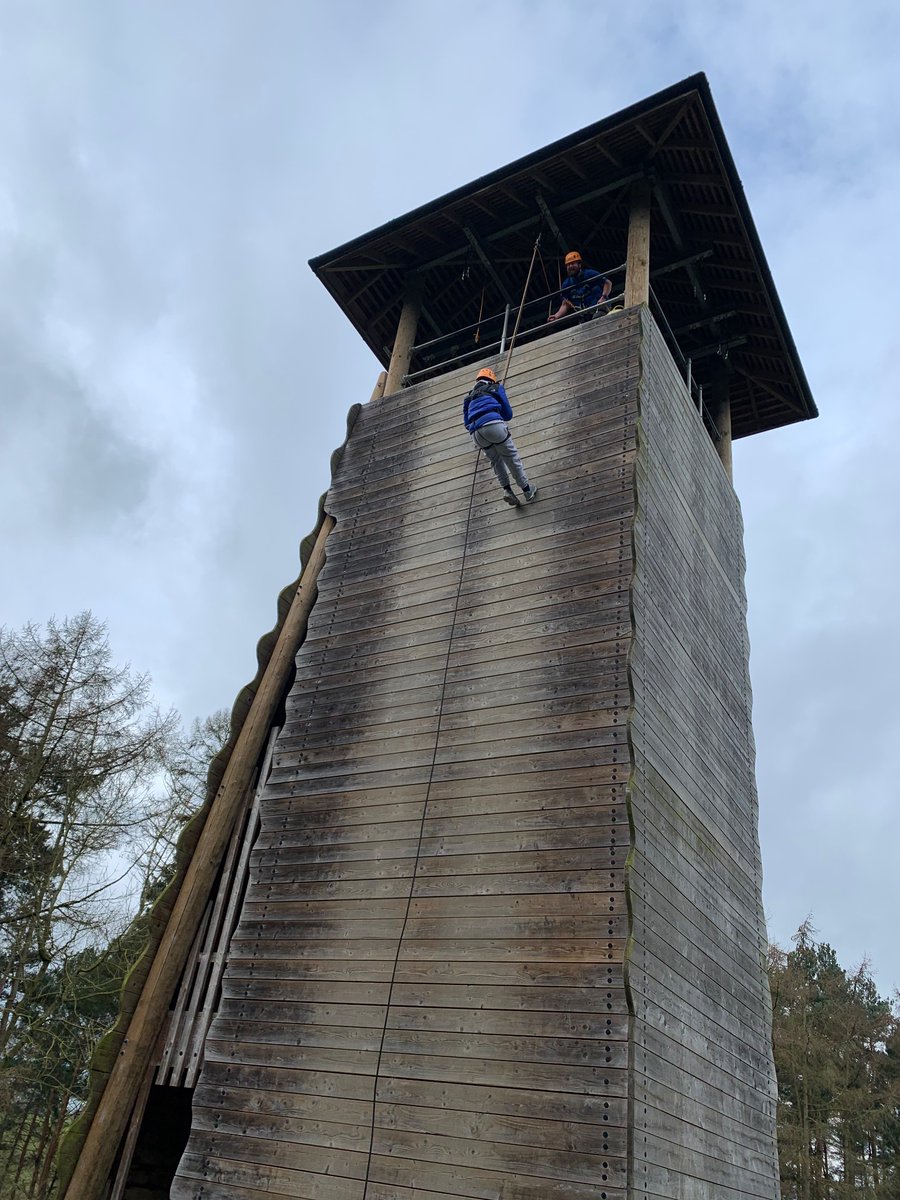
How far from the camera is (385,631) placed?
863 centimetres

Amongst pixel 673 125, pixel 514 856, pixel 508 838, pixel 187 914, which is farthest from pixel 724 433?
pixel 187 914

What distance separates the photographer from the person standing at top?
10.8 metres

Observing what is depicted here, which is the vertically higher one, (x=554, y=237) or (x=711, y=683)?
(x=554, y=237)

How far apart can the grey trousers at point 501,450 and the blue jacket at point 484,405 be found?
0.09 meters

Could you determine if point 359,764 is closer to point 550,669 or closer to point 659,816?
point 550,669

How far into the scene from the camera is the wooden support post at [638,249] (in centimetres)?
985

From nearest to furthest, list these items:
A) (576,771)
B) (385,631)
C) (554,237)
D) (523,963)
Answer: (523,963) < (576,771) < (385,631) < (554,237)

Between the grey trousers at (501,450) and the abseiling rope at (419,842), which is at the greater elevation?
the grey trousers at (501,450)

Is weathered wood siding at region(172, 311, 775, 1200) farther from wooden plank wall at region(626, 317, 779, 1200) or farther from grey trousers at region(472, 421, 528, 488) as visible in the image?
grey trousers at region(472, 421, 528, 488)

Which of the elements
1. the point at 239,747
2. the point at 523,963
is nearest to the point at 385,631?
the point at 239,747

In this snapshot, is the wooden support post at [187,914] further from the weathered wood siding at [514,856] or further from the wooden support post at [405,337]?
the wooden support post at [405,337]

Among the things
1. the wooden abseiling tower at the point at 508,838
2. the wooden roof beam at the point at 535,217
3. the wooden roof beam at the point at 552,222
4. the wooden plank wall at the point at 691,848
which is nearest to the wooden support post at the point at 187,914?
the wooden abseiling tower at the point at 508,838

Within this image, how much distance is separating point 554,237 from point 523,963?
9.97m

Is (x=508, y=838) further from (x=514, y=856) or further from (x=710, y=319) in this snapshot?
(x=710, y=319)
